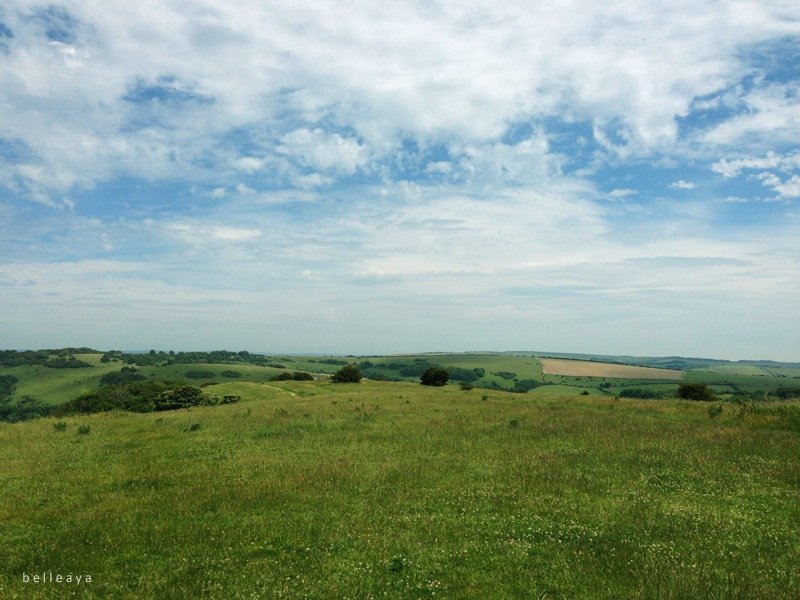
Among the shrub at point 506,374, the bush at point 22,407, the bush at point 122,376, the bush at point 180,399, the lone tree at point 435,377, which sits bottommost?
the bush at point 22,407

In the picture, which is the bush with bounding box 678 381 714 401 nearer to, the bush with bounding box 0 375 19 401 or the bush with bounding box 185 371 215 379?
the bush with bounding box 185 371 215 379

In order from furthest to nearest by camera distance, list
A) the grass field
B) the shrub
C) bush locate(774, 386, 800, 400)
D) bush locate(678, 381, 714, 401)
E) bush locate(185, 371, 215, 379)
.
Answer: the shrub → bush locate(185, 371, 215, 379) → bush locate(678, 381, 714, 401) → bush locate(774, 386, 800, 400) → the grass field

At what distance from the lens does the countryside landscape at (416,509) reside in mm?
9297

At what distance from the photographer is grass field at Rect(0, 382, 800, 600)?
30.3ft

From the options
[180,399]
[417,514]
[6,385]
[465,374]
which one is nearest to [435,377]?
[180,399]

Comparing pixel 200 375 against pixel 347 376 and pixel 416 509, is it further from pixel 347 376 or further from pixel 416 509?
pixel 416 509

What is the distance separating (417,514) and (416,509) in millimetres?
532

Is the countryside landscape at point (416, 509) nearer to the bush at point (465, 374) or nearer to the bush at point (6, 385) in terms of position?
the bush at point (6, 385)

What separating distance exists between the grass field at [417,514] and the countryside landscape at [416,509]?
Answer: 6 centimetres

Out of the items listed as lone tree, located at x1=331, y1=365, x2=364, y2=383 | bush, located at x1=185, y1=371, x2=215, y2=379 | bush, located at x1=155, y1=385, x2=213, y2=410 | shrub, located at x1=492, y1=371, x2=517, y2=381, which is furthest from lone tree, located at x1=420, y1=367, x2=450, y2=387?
bush, located at x1=185, y1=371, x2=215, y2=379

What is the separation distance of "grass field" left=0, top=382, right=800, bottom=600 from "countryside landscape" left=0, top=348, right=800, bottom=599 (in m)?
0.06

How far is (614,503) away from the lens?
13438mm

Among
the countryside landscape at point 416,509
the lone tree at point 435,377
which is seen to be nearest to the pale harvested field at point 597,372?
the lone tree at point 435,377

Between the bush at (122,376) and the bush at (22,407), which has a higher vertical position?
the bush at (122,376)
